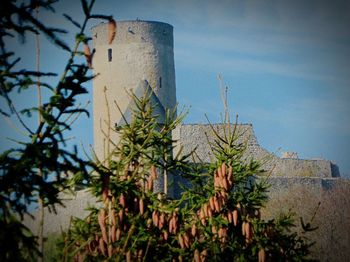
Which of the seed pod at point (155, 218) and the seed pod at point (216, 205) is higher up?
the seed pod at point (216, 205)

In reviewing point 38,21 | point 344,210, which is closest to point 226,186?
point 38,21

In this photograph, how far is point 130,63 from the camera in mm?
36375

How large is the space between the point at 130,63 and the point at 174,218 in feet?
99.2

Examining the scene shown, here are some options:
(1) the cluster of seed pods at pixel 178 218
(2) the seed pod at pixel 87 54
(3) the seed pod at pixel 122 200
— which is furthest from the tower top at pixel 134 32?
(2) the seed pod at pixel 87 54

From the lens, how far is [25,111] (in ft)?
13.5

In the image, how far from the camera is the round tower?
118 ft

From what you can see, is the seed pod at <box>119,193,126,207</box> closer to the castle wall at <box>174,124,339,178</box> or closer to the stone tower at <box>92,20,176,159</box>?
the castle wall at <box>174,124,339,178</box>

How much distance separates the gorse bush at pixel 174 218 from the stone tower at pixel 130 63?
28179 millimetres

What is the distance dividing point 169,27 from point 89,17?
35.1 m

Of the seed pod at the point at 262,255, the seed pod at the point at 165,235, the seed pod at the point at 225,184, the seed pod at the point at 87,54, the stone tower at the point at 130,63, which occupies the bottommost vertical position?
the seed pod at the point at 262,255

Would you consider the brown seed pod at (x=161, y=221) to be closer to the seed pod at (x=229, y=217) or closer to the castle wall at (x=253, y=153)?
the seed pod at (x=229, y=217)

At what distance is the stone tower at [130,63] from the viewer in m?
36.0

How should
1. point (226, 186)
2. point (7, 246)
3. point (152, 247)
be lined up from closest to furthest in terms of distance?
1. point (7, 246)
2. point (152, 247)
3. point (226, 186)

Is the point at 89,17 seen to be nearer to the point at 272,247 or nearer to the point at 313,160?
the point at 272,247
